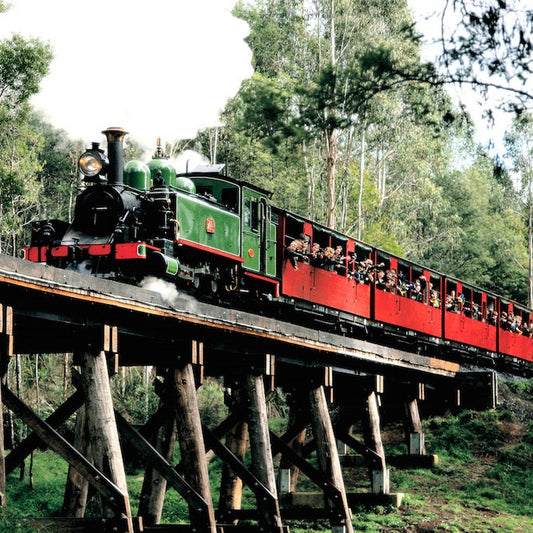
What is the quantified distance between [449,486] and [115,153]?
10952mm

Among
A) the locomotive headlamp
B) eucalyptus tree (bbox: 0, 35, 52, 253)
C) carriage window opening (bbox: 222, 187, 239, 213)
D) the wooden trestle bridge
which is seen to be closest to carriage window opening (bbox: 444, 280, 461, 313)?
the wooden trestle bridge

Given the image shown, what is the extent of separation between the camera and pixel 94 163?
1659cm

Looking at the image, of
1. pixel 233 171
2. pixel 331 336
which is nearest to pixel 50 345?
pixel 331 336

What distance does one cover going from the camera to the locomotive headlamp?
54.3 feet

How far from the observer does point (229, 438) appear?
18281 millimetres

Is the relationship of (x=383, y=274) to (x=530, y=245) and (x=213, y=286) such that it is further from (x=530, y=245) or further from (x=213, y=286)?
(x=530, y=245)

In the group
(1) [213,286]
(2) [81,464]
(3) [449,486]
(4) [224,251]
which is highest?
(4) [224,251]

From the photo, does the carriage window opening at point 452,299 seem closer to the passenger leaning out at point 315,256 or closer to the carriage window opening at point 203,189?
the passenger leaning out at point 315,256

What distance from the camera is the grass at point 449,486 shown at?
64.6 feet

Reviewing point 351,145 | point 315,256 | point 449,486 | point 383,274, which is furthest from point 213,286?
point 351,145

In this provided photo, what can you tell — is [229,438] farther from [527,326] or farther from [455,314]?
[527,326]

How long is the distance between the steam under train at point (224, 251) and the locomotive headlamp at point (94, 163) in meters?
0.02

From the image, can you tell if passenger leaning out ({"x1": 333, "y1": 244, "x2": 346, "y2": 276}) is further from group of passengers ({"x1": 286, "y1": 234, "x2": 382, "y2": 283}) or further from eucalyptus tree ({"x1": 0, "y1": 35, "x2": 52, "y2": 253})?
eucalyptus tree ({"x1": 0, "y1": 35, "x2": 52, "y2": 253})

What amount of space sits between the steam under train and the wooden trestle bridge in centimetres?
169
